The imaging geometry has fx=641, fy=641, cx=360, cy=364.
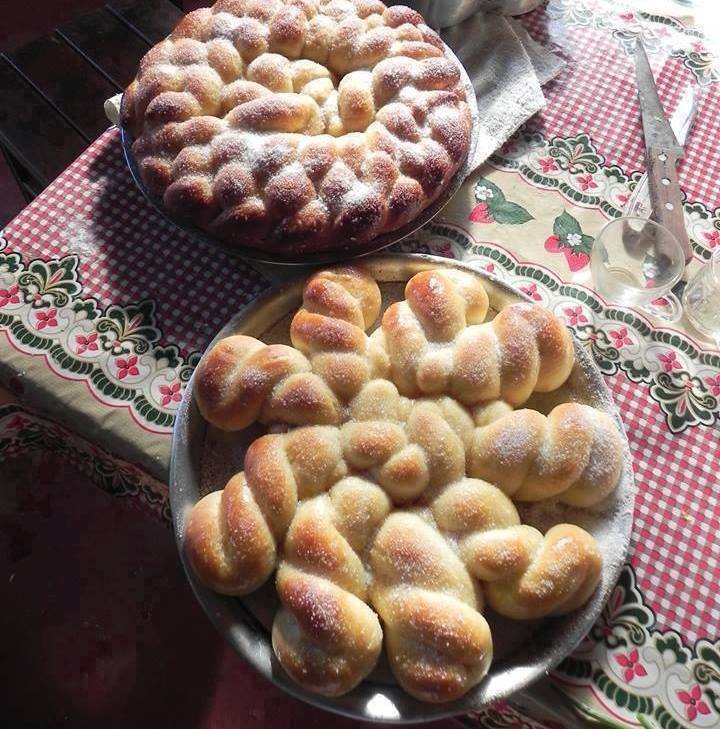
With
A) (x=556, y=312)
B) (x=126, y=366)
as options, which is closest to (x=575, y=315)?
(x=556, y=312)

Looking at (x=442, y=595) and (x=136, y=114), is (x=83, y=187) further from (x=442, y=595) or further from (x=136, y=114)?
(x=442, y=595)

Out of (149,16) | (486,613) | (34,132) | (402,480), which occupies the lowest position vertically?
(486,613)

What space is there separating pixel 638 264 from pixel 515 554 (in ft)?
1.63

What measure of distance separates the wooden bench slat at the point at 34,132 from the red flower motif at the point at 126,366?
1.43 ft

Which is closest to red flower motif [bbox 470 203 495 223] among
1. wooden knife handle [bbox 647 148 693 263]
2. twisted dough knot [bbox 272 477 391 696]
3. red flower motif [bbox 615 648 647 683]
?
wooden knife handle [bbox 647 148 693 263]

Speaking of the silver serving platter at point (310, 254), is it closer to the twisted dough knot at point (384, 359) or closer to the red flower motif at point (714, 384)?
the twisted dough knot at point (384, 359)

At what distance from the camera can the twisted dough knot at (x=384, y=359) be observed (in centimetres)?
68

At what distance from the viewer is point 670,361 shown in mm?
857

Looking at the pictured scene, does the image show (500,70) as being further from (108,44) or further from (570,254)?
(108,44)

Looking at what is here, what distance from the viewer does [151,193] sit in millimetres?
840

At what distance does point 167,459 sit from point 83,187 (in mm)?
451

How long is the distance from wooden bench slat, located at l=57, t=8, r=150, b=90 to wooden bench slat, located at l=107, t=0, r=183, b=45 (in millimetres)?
17

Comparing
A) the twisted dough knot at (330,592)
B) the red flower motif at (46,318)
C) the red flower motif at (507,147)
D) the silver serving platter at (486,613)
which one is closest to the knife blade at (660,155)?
the red flower motif at (507,147)

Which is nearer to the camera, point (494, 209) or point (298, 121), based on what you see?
point (298, 121)
